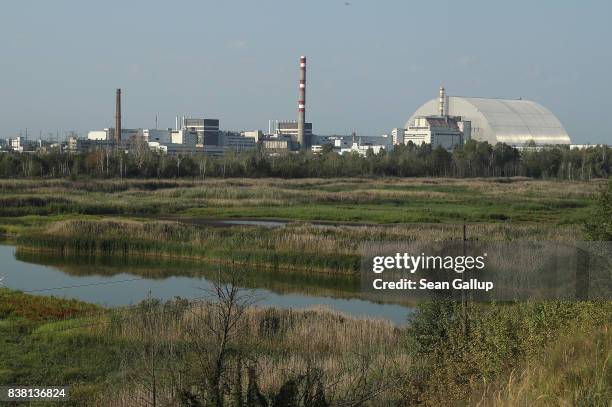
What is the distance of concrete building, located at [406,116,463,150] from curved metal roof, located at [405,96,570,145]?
3686 mm

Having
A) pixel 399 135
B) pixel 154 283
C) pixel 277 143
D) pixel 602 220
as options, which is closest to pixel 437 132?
pixel 399 135

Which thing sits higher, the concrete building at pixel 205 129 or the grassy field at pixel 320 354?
the concrete building at pixel 205 129

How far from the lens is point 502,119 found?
4208 inches

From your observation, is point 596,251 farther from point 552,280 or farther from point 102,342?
point 102,342

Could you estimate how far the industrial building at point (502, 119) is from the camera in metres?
104

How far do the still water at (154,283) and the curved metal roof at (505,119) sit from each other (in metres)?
87.0

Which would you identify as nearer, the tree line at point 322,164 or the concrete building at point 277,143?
the tree line at point 322,164

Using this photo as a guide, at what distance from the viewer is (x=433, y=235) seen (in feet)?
77.0

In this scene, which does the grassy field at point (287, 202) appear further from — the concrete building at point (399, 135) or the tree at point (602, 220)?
the concrete building at point (399, 135)

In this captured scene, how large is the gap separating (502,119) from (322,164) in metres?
45.4

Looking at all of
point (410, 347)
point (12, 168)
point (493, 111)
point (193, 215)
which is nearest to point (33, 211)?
point (193, 215)

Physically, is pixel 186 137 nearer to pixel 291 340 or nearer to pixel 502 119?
pixel 502 119

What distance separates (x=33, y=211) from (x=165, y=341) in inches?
953

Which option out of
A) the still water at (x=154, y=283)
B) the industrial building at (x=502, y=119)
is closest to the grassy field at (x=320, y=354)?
the still water at (x=154, y=283)
